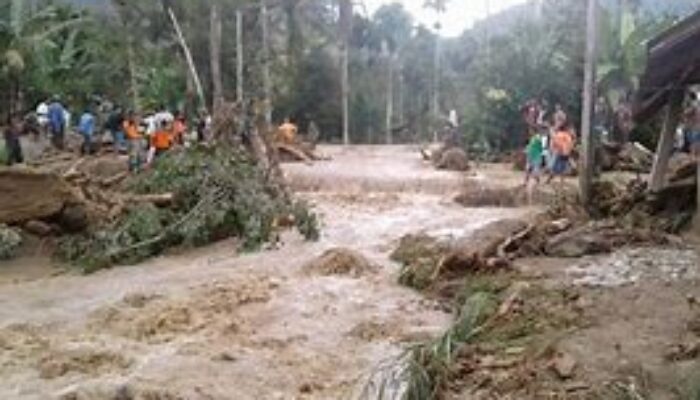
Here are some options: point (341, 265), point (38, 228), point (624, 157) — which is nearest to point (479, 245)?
point (341, 265)

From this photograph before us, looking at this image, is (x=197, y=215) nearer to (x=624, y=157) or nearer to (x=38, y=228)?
(x=38, y=228)

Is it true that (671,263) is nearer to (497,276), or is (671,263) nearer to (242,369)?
(497,276)

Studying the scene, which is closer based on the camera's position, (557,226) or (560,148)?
(557,226)

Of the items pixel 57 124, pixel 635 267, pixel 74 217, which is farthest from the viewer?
pixel 57 124

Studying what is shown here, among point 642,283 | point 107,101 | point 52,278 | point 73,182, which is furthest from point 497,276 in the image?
point 107,101

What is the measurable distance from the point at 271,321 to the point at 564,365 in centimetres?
383

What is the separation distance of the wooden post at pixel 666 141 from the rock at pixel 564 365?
6.86 m

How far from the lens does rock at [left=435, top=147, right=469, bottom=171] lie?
2419 centimetres

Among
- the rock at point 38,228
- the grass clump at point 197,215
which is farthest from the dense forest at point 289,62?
the rock at point 38,228

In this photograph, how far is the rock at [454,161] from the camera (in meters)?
24.2

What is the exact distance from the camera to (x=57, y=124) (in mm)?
21938

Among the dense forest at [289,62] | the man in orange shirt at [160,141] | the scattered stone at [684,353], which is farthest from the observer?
the dense forest at [289,62]

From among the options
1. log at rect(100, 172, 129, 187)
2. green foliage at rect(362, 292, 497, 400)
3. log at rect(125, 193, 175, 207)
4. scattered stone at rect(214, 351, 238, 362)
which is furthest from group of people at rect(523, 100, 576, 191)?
scattered stone at rect(214, 351, 238, 362)

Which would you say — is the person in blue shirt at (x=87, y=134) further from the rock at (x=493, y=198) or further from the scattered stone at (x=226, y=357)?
the scattered stone at (x=226, y=357)
